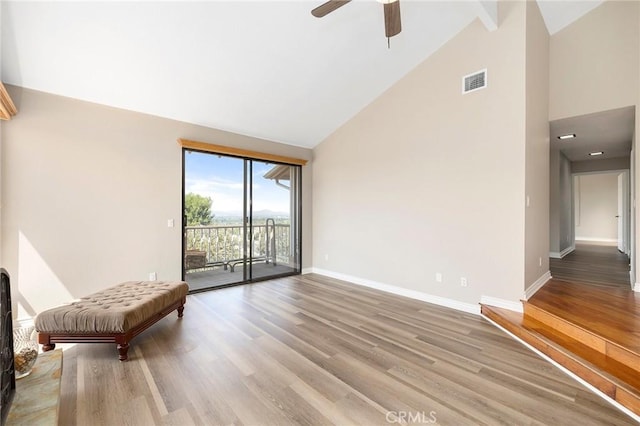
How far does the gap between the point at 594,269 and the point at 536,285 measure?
240cm

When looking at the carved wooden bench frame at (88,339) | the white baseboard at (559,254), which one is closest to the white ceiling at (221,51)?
the carved wooden bench frame at (88,339)

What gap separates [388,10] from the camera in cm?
235

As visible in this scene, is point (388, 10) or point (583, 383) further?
point (388, 10)

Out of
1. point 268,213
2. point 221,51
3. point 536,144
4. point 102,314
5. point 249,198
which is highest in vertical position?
point 221,51

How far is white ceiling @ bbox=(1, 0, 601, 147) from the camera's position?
2621 millimetres

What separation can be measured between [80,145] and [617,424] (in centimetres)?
567

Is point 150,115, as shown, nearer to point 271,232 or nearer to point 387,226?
point 271,232

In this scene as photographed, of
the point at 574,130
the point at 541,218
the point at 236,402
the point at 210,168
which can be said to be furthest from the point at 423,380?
the point at 574,130

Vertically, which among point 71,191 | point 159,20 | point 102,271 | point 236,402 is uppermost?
point 159,20

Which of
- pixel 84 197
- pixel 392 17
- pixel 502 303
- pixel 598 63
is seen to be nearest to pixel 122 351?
pixel 84 197

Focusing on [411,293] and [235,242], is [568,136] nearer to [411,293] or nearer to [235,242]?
[411,293]

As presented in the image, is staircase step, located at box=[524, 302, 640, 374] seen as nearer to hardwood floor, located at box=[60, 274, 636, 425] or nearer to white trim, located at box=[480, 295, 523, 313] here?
white trim, located at box=[480, 295, 523, 313]

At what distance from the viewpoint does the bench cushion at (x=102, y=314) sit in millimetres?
2336

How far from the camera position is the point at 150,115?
3.90 meters
